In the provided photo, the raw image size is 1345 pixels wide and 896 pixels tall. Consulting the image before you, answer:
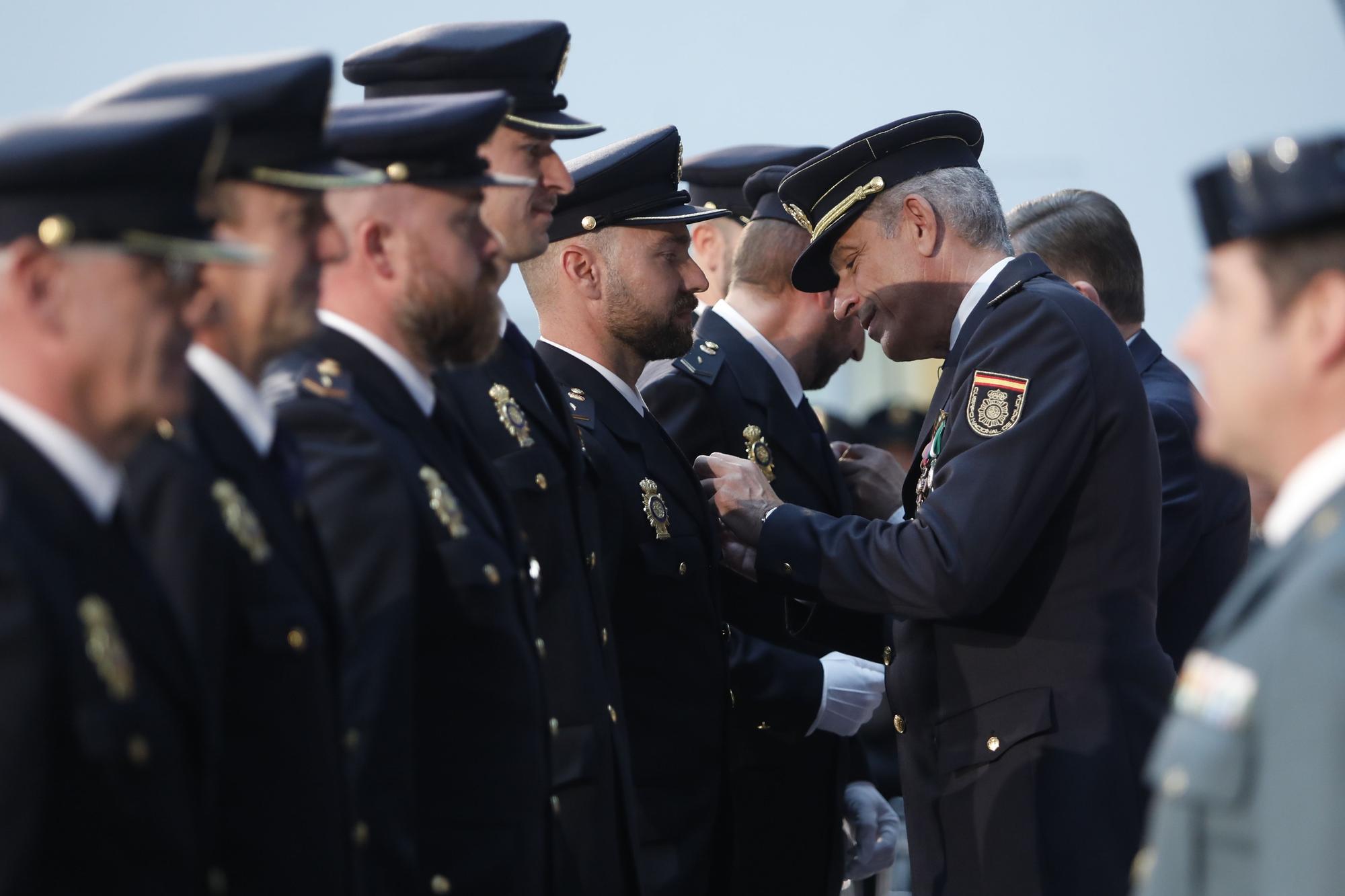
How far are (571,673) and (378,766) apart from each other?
721mm

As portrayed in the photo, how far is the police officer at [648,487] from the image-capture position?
3143 millimetres

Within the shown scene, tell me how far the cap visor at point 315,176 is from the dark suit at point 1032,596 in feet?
4.61

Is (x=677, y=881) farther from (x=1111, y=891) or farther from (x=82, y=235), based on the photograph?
(x=82, y=235)

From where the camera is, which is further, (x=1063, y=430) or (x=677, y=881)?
(x=677, y=881)

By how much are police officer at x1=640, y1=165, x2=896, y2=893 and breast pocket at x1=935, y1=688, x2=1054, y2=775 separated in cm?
51

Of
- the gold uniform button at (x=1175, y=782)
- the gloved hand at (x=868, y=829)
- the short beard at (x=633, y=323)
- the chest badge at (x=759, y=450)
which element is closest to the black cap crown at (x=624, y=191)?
the short beard at (x=633, y=323)

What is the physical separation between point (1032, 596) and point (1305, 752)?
163 cm

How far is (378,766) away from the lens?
1.92 meters

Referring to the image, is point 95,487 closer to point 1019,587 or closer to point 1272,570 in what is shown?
point 1272,570

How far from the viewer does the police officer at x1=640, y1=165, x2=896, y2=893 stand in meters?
3.58

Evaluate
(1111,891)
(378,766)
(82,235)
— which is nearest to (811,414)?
(1111,891)

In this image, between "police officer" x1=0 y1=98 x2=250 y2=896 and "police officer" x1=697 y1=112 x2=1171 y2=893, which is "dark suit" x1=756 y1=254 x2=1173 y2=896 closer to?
"police officer" x1=697 y1=112 x2=1171 y2=893

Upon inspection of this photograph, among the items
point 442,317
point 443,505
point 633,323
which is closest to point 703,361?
point 633,323

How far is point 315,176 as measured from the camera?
1.92m
